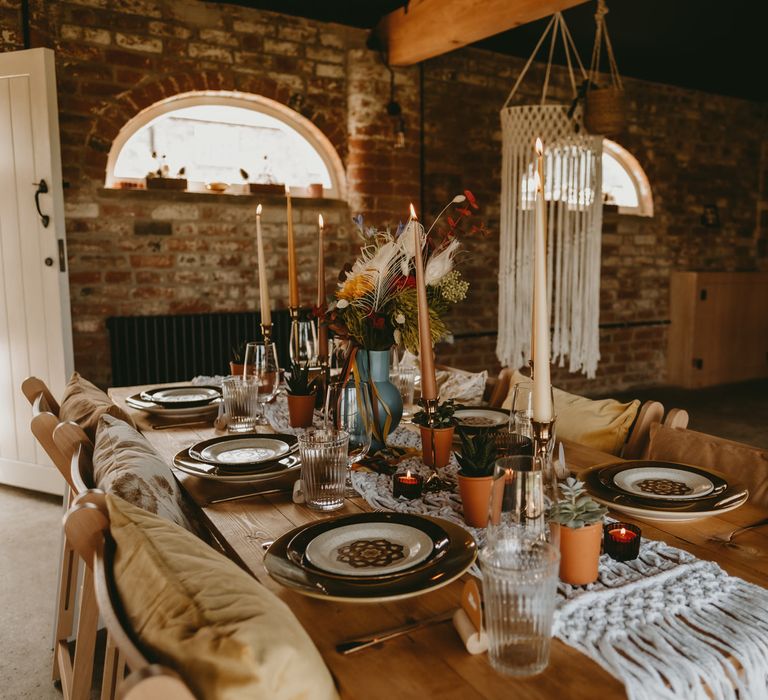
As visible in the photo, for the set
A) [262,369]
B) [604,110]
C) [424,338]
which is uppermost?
[604,110]

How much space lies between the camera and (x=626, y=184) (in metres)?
5.95

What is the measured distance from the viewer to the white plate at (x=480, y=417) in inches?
68.8

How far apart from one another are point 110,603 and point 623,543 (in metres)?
0.72

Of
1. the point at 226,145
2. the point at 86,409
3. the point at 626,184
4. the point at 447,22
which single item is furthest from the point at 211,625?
the point at 626,184

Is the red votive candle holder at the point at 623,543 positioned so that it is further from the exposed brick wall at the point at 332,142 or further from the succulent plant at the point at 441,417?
the exposed brick wall at the point at 332,142

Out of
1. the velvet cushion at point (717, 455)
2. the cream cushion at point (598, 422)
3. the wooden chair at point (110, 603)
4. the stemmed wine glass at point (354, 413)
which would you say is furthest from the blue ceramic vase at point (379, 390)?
the wooden chair at point (110, 603)

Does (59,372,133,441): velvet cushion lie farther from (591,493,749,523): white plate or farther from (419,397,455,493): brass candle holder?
(591,493,749,523): white plate

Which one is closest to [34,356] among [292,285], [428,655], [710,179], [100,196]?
[100,196]

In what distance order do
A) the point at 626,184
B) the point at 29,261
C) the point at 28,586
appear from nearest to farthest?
the point at 28,586, the point at 29,261, the point at 626,184

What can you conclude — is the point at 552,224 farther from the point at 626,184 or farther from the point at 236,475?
the point at 236,475

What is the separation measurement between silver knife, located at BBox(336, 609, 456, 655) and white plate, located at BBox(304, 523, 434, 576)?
0.09 metres

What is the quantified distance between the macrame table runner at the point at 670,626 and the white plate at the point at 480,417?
0.71 metres

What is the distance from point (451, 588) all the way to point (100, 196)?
3.36 m

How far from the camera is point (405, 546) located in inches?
41.0
